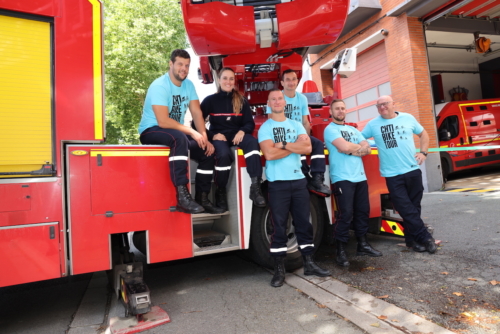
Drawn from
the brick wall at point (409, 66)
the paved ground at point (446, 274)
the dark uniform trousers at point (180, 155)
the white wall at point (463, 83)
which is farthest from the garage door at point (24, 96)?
the white wall at point (463, 83)

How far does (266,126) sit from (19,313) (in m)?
3.12

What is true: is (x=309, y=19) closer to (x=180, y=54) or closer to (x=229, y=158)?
(x=180, y=54)

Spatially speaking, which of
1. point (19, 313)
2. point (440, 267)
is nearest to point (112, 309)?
point (19, 313)

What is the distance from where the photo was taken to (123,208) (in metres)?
3.30

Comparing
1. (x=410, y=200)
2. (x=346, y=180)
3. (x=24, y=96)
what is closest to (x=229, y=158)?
(x=346, y=180)

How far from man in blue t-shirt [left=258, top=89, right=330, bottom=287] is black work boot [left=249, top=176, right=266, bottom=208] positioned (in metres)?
0.12

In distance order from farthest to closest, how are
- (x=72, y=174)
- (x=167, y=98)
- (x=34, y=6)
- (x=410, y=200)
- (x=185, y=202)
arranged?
(x=410, y=200) < (x=167, y=98) < (x=185, y=202) < (x=72, y=174) < (x=34, y=6)

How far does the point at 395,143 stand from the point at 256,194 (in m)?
2.12

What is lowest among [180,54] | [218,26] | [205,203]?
[205,203]

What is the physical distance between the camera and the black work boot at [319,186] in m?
4.22

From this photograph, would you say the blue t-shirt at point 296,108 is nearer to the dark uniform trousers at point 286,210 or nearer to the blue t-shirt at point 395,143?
the blue t-shirt at point 395,143

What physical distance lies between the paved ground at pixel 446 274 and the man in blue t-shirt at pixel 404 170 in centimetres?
23

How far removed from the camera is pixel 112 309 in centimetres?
349

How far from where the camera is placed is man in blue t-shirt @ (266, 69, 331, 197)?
4.28m
